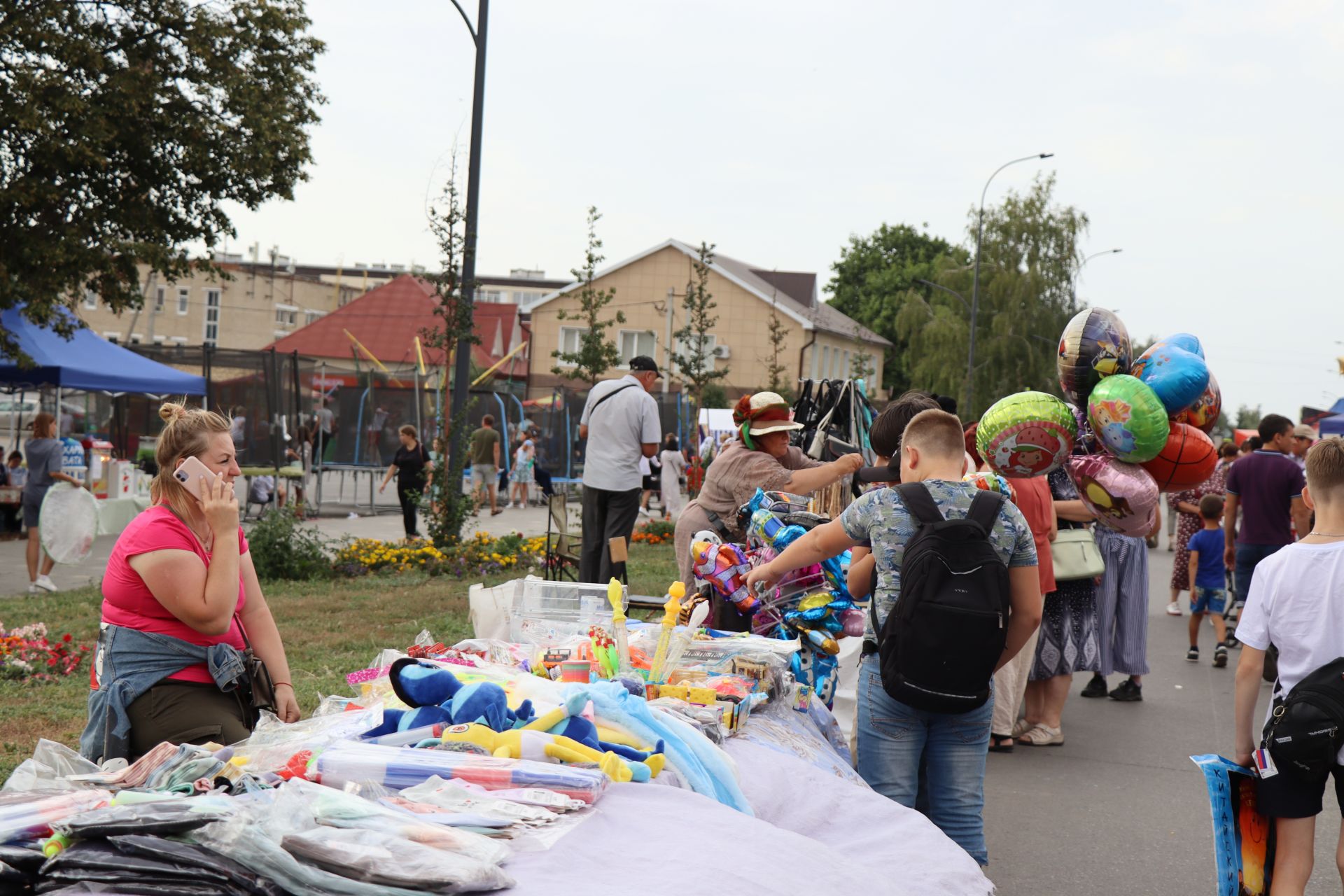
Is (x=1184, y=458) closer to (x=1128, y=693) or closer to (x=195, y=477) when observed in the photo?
(x=195, y=477)

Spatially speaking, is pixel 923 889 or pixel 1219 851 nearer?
pixel 923 889

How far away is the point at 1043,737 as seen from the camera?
7.55 meters

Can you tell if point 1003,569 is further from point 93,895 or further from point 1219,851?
point 93,895

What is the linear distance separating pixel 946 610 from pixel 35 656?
6.97 meters

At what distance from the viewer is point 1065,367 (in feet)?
18.0

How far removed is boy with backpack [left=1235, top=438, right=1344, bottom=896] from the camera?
397 cm

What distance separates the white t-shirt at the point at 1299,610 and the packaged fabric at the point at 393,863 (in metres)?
3.07

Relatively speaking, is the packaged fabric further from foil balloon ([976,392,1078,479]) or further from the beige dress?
the beige dress

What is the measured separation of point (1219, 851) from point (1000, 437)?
1832 millimetres

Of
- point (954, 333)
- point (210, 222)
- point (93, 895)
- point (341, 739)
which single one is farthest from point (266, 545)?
point (954, 333)

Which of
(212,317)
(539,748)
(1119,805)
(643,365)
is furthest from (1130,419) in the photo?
(212,317)

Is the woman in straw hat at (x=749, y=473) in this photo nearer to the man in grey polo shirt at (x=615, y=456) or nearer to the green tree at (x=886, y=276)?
the man in grey polo shirt at (x=615, y=456)

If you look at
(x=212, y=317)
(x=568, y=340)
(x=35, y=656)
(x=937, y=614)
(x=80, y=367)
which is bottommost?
(x=35, y=656)

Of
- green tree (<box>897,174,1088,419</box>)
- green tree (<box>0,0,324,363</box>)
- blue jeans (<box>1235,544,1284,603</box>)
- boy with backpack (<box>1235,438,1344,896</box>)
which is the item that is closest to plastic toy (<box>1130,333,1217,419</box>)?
boy with backpack (<box>1235,438,1344,896</box>)
